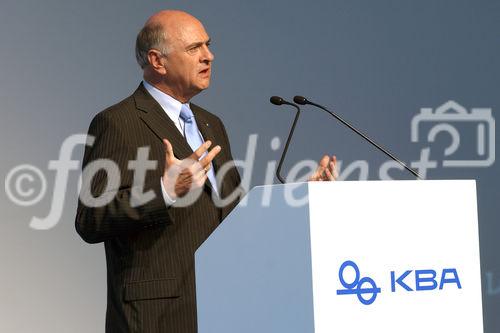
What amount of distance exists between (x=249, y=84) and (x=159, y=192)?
190cm

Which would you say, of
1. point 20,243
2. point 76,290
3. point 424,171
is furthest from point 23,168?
point 424,171

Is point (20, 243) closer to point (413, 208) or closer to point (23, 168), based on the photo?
point (23, 168)

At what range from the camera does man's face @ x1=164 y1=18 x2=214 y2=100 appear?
2.33m

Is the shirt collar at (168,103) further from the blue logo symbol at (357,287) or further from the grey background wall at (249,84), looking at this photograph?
the grey background wall at (249,84)

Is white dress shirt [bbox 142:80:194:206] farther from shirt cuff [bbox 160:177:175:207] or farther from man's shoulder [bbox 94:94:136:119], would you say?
shirt cuff [bbox 160:177:175:207]

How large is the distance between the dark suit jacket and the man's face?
5.6 inches

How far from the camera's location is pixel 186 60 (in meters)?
2.34

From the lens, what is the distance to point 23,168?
3.47 metres

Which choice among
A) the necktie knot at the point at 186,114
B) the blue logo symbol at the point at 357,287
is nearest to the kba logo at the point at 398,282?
the blue logo symbol at the point at 357,287

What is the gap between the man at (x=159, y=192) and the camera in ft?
6.64

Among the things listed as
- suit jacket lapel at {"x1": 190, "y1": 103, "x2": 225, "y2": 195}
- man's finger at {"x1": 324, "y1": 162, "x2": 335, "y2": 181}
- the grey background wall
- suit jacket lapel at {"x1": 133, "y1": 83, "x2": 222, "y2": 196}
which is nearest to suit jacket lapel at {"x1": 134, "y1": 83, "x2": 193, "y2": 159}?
suit jacket lapel at {"x1": 133, "y1": 83, "x2": 222, "y2": 196}

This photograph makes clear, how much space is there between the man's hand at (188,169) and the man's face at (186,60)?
1.48 feet

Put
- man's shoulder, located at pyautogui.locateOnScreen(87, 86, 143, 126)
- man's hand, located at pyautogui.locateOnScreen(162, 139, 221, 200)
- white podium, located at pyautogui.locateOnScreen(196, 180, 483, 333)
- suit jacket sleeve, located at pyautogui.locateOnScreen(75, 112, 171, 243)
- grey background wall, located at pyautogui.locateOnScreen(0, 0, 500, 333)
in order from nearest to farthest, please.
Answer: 1. white podium, located at pyautogui.locateOnScreen(196, 180, 483, 333)
2. man's hand, located at pyautogui.locateOnScreen(162, 139, 221, 200)
3. suit jacket sleeve, located at pyautogui.locateOnScreen(75, 112, 171, 243)
4. man's shoulder, located at pyautogui.locateOnScreen(87, 86, 143, 126)
5. grey background wall, located at pyautogui.locateOnScreen(0, 0, 500, 333)

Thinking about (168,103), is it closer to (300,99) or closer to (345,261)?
(300,99)
